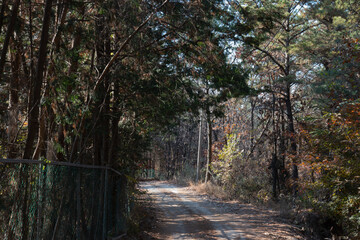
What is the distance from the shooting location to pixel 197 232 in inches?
404

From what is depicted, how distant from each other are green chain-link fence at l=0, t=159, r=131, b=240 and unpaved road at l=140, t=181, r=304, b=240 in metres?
2.77

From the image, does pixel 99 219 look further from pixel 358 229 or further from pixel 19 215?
pixel 358 229

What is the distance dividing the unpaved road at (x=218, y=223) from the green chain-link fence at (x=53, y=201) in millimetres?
2766

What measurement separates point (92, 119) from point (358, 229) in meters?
8.35

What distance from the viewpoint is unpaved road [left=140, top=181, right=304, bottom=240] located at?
9.88 m

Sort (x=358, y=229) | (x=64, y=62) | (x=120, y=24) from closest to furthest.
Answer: (x=64, y=62)
(x=120, y=24)
(x=358, y=229)

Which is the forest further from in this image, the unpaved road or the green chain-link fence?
the unpaved road

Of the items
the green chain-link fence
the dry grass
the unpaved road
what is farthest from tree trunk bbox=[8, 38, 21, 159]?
the dry grass

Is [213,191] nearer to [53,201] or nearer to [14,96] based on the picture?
[14,96]

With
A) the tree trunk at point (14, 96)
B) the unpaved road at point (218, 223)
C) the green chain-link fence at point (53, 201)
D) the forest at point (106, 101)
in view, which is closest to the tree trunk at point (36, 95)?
the forest at point (106, 101)

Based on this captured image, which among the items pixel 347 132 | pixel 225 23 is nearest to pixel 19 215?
pixel 225 23

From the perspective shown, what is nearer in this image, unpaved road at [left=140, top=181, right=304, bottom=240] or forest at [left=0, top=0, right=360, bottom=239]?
forest at [left=0, top=0, right=360, bottom=239]

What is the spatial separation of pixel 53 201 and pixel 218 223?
→ 7.66 metres

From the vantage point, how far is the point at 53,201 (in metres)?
4.91
